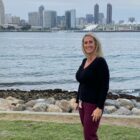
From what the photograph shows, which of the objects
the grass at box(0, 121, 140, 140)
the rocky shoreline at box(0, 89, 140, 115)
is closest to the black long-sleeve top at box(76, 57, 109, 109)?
the grass at box(0, 121, 140, 140)

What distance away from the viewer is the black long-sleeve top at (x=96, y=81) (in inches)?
236

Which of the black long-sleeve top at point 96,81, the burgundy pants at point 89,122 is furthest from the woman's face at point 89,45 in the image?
the burgundy pants at point 89,122

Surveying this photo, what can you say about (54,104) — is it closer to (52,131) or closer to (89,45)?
(52,131)

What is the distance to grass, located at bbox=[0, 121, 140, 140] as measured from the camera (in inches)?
317

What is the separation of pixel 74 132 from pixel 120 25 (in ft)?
531

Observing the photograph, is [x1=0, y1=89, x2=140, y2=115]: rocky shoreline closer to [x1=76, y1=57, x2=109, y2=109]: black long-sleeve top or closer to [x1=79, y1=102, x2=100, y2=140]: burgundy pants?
[x1=79, y1=102, x2=100, y2=140]: burgundy pants

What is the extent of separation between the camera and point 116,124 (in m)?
9.34

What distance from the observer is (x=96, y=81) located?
19.8ft

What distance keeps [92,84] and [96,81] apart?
62mm

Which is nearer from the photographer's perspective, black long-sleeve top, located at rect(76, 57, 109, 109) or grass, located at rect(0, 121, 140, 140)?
black long-sleeve top, located at rect(76, 57, 109, 109)

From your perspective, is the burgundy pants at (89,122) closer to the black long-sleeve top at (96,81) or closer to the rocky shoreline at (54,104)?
the black long-sleeve top at (96,81)

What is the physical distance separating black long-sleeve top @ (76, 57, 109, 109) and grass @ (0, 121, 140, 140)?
2079mm

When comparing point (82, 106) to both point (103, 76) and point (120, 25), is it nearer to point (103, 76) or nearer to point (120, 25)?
point (103, 76)

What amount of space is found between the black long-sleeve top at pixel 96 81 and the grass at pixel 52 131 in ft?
6.82
